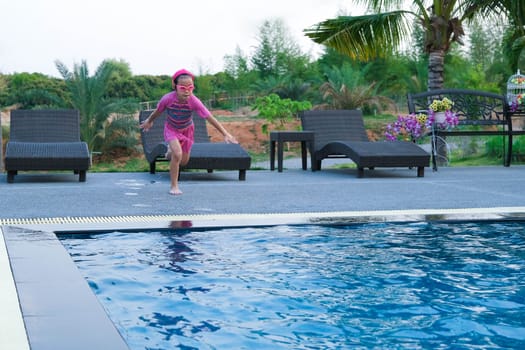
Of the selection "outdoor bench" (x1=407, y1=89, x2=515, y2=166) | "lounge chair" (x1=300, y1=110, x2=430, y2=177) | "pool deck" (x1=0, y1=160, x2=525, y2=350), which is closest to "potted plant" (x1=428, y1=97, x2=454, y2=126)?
"outdoor bench" (x1=407, y1=89, x2=515, y2=166)

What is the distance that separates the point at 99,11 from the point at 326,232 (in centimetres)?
1585

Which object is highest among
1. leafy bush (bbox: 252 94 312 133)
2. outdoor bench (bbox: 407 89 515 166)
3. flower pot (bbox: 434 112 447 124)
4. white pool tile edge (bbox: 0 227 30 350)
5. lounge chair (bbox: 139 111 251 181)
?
leafy bush (bbox: 252 94 312 133)

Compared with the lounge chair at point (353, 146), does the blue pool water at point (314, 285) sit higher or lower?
lower

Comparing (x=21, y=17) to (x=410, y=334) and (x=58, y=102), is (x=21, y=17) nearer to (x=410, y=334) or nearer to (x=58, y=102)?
(x=58, y=102)

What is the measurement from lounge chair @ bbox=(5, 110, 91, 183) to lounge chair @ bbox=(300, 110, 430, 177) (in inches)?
134

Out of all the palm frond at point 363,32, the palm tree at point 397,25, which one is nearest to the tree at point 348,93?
the palm tree at point 397,25

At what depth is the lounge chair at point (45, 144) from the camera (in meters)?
9.07

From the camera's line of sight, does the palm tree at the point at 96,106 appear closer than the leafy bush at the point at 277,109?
Yes

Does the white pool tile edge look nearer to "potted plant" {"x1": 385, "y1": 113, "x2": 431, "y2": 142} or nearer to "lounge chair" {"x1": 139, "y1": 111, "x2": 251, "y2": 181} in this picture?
"lounge chair" {"x1": 139, "y1": 111, "x2": 251, "y2": 181}

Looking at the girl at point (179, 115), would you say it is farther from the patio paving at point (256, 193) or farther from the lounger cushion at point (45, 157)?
the lounger cushion at point (45, 157)

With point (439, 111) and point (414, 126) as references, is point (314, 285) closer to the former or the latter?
point (414, 126)

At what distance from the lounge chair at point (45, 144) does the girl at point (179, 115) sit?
1.70 m

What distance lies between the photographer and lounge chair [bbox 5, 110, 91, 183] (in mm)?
9070

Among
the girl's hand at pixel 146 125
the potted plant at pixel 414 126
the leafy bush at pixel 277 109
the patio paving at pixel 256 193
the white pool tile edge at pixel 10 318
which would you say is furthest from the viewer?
the leafy bush at pixel 277 109
